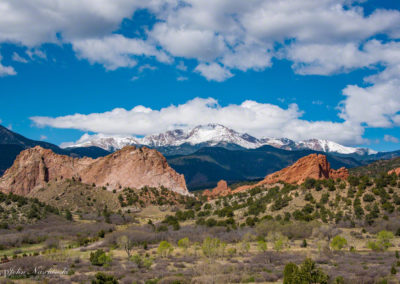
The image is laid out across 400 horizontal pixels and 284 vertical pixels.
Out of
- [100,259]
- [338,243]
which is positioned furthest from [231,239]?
[100,259]

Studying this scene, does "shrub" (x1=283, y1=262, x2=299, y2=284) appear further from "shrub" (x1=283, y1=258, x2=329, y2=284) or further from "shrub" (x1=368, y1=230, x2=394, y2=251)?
"shrub" (x1=368, y1=230, x2=394, y2=251)

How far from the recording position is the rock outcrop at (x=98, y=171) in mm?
136375

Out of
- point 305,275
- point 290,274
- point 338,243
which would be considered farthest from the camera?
point 338,243

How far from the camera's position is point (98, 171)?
5551 inches

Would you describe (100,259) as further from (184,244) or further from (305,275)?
(305,275)

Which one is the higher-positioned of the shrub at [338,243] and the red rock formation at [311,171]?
the red rock formation at [311,171]

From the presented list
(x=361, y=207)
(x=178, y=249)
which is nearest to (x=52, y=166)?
(x=178, y=249)

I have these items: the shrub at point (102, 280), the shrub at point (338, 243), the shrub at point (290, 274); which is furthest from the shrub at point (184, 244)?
the shrub at point (290, 274)

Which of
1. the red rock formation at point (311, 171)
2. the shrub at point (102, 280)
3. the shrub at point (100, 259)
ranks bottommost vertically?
the shrub at point (100, 259)

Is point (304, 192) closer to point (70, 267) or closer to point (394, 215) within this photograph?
point (394, 215)

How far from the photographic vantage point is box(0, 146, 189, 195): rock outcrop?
136 meters

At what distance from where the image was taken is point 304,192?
295 feet

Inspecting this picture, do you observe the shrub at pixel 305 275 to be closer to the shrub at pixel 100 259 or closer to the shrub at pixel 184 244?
the shrub at pixel 100 259

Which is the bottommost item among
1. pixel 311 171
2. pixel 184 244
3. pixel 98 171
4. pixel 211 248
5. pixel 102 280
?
pixel 184 244
